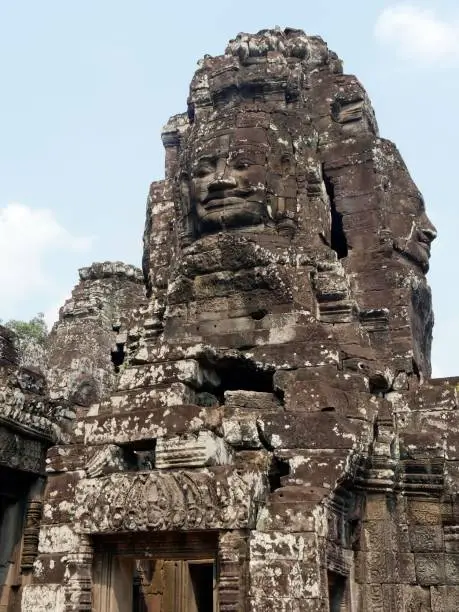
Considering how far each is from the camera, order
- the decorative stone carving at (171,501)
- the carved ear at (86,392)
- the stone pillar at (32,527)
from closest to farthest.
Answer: the decorative stone carving at (171,501) < the stone pillar at (32,527) < the carved ear at (86,392)

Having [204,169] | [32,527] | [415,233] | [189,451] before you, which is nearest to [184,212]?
[204,169]

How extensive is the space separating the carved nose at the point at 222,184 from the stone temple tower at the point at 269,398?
0.03 metres

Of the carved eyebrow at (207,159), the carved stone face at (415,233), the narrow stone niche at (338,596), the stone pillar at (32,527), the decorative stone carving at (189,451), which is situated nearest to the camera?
the decorative stone carving at (189,451)

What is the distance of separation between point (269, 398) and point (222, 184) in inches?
125

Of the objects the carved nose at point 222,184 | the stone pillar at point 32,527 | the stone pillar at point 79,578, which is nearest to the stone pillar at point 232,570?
the stone pillar at point 79,578

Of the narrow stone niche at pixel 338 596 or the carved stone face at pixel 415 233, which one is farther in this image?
the carved stone face at pixel 415 233

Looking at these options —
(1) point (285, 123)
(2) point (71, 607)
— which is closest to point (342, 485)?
(2) point (71, 607)

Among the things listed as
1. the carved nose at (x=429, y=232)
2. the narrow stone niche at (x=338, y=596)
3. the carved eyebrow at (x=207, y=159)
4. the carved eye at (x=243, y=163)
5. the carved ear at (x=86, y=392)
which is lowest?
the narrow stone niche at (x=338, y=596)

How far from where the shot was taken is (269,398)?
842 cm

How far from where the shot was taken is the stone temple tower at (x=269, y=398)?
6.98 m

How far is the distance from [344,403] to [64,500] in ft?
10.1

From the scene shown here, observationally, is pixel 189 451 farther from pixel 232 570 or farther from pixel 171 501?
pixel 232 570

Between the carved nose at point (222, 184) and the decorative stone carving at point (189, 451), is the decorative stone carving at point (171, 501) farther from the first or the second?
the carved nose at point (222, 184)

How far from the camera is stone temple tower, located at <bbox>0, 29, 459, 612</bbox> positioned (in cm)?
698
